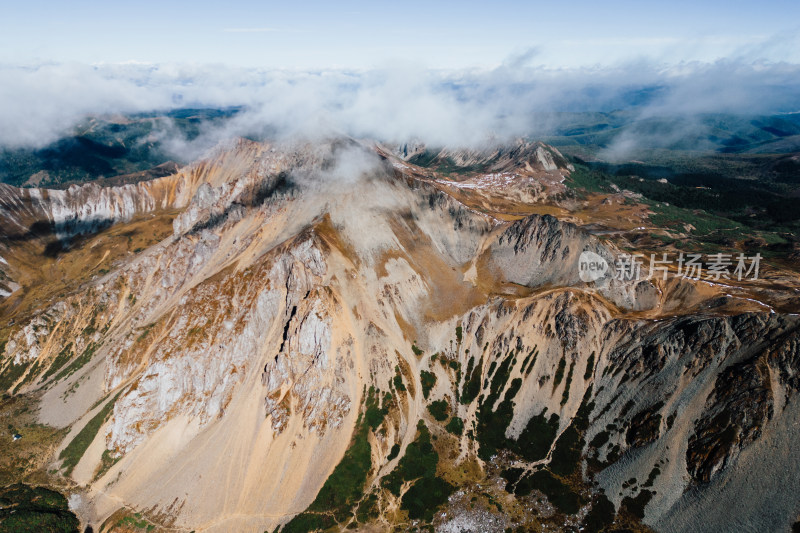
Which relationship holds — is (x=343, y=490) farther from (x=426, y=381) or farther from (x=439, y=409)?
(x=426, y=381)

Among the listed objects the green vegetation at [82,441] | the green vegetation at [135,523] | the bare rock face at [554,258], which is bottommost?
the green vegetation at [135,523]

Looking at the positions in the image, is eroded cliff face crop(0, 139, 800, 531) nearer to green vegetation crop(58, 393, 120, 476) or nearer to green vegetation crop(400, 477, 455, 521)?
green vegetation crop(400, 477, 455, 521)

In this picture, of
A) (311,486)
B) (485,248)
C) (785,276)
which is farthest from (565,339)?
(311,486)

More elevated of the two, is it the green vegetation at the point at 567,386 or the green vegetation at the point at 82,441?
the green vegetation at the point at 567,386

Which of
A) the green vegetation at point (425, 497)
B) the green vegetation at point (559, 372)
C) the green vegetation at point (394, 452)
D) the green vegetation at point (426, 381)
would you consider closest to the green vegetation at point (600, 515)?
the green vegetation at point (559, 372)

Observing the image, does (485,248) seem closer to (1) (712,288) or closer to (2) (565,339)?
(2) (565,339)

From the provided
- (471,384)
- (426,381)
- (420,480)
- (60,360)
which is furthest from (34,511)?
(471,384)

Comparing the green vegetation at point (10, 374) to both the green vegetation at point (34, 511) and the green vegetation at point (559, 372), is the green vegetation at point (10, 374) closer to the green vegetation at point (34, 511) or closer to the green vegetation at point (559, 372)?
the green vegetation at point (34, 511)
